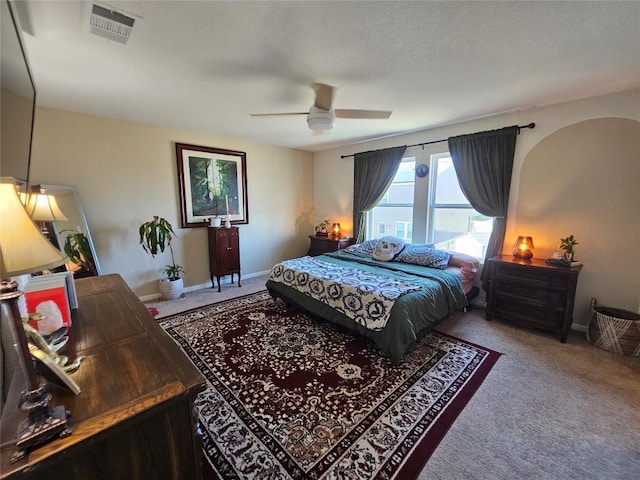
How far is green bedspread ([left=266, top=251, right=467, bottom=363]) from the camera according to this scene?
7.37 feet

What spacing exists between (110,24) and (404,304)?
9.20 feet

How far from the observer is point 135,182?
3.59 metres

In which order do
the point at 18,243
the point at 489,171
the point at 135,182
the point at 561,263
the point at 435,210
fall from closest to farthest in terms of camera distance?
the point at 18,243 → the point at 561,263 → the point at 489,171 → the point at 135,182 → the point at 435,210

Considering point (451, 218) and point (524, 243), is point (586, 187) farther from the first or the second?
point (451, 218)

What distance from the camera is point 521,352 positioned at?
8.13 ft

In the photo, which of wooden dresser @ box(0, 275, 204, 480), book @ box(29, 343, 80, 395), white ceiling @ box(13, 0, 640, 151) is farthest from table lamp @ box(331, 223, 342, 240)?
book @ box(29, 343, 80, 395)

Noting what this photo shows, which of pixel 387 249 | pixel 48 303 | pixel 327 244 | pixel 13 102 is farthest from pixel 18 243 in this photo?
pixel 327 244

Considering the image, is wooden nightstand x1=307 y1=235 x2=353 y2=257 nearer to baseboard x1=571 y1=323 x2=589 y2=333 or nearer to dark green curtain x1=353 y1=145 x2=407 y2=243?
dark green curtain x1=353 y1=145 x2=407 y2=243

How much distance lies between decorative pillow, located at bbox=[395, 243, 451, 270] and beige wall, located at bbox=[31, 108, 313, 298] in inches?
103

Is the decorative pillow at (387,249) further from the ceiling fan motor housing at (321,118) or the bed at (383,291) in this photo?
the ceiling fan motor housing at (321,118)

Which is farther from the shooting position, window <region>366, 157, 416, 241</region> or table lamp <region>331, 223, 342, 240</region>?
table lamp <region>331, 223, 342, 240</region>

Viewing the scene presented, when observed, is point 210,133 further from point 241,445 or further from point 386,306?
point 241,445

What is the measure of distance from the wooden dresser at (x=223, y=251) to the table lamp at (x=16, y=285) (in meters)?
3.51

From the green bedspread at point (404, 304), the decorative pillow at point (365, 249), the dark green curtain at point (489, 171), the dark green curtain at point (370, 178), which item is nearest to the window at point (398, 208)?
the dark green curtain at point (370, 178)
